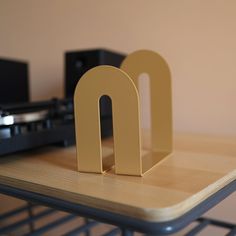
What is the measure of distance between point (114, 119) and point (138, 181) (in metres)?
0.11

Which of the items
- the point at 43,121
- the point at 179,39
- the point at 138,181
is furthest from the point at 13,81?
the point at 138,181

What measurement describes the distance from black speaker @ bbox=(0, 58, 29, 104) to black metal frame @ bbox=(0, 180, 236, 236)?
23.7 inches

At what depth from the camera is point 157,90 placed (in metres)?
0.70

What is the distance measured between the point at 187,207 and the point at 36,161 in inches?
14.9

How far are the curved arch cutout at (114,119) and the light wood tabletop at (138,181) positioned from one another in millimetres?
25

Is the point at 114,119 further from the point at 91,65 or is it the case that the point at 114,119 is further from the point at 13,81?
the point at 13,81

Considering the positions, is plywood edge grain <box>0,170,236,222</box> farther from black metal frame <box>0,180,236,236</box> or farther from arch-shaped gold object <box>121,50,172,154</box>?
arch-shaped gold object <box>121,50,172,154</box>

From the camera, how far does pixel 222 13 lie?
3.21ft

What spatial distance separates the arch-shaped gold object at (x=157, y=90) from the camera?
68 cm

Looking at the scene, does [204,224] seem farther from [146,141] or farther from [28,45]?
[28,45]

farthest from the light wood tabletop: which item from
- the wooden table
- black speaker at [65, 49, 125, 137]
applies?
black speaker at [65, 49, 125, 137]

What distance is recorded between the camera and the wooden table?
401 mm

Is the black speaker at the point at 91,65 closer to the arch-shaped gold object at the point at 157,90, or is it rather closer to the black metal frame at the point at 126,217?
the arch-shaped gold object at the point at 157,90

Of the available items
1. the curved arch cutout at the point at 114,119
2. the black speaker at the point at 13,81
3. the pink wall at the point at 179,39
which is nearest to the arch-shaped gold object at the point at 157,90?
the curved arch cutout at the point at 114,119
